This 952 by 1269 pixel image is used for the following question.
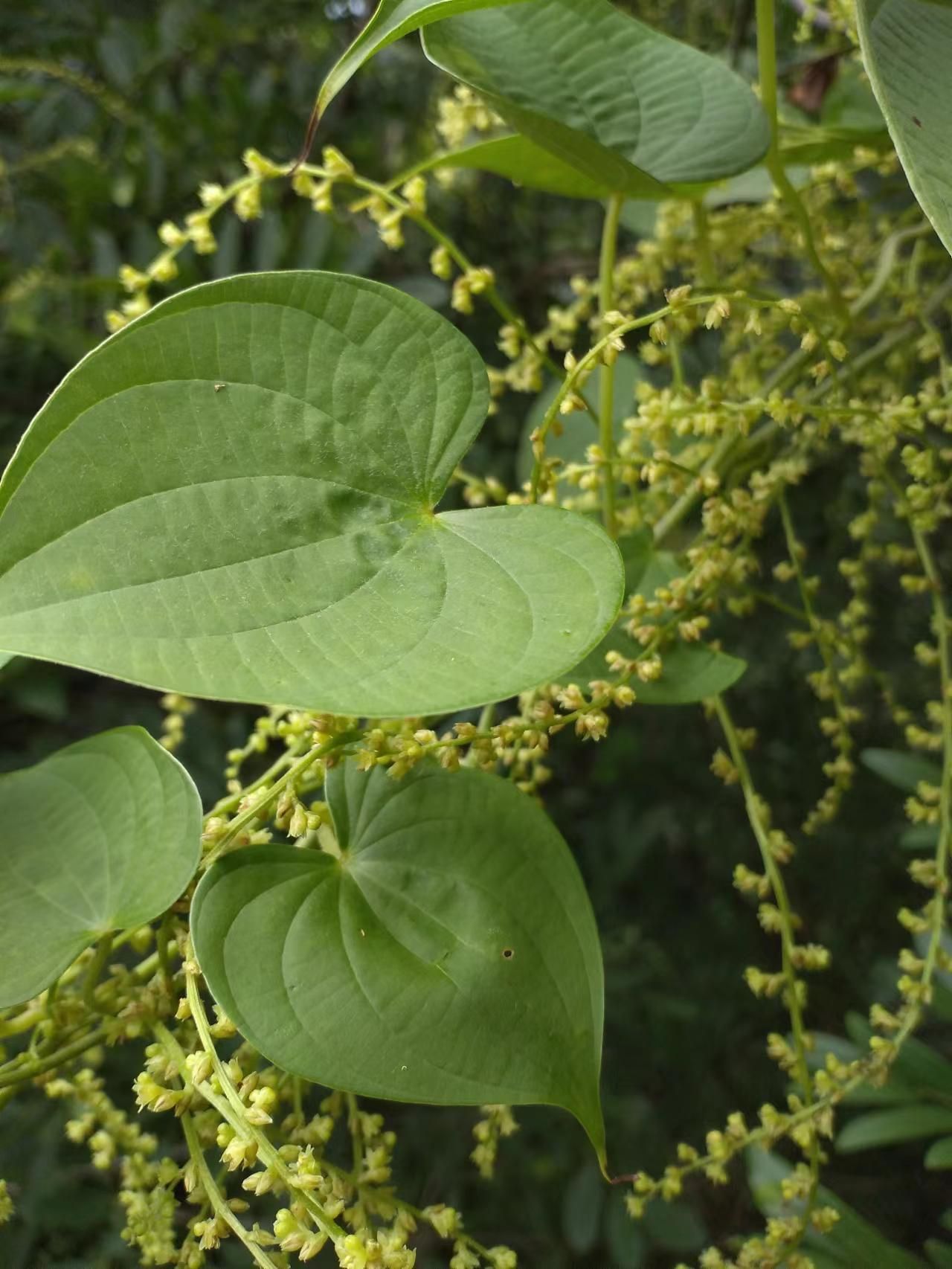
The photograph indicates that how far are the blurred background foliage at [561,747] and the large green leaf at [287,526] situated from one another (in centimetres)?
57

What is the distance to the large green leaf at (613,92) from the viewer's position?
17.9 inches

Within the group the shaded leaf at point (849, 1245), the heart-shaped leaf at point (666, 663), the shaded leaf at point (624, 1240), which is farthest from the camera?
the shaded leaf at point (624, 1240)

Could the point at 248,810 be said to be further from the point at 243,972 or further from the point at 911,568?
the point at 911,568

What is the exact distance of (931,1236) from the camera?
98cm

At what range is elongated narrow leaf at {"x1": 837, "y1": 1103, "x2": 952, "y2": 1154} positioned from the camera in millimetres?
624

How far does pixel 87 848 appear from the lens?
43 cm

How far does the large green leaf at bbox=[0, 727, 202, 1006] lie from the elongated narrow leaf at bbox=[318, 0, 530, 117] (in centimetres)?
25

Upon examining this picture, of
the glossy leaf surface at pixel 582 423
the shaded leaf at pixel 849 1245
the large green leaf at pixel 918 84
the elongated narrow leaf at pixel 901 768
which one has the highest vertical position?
the large green leaf at pixel 918 84

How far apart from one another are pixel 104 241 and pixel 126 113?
0.51ft

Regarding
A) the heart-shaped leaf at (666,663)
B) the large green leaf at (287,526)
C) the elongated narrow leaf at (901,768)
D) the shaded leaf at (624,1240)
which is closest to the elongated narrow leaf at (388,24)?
the large green leaf at (287,526)

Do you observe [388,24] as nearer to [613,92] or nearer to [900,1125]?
[613,92]

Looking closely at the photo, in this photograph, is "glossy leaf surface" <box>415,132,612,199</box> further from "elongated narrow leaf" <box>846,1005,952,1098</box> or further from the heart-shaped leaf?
"elongated narrow leaf" <box>846,1005,952,1098</box>

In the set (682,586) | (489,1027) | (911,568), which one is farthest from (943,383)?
(911,568)

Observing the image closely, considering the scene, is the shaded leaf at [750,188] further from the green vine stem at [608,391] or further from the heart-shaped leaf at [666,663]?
the heart-shaped leaf at [666,663]
